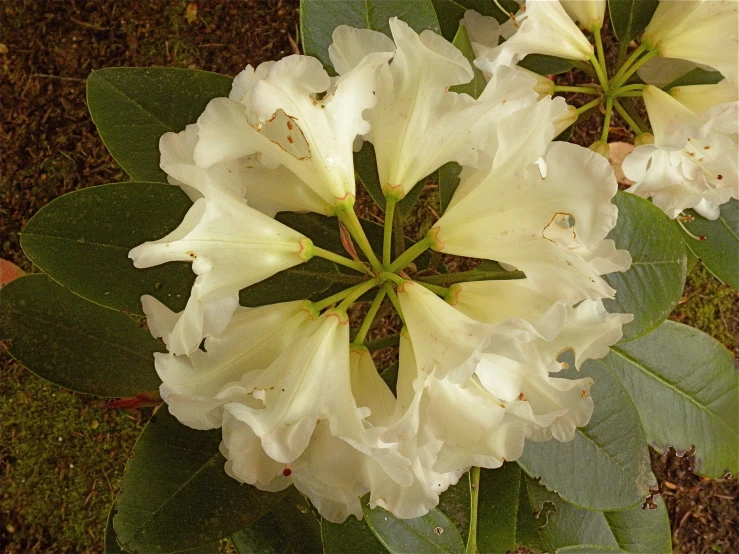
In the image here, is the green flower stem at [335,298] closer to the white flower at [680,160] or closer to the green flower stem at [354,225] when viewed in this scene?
the green flower stem at [354,225]

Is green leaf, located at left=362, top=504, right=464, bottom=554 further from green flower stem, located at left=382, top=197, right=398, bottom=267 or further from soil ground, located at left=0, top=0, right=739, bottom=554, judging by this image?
soil ground, located at left=0, top=0, right=739, bottom=554

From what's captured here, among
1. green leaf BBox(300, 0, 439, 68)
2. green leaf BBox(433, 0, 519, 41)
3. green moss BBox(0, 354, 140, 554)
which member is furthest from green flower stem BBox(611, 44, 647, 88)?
green moss BBox(0, 354, 140, 554)

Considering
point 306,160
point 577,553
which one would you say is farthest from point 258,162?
point 577,553

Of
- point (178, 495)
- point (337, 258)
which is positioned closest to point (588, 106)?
point (337, 258)

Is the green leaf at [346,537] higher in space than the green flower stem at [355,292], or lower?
lower

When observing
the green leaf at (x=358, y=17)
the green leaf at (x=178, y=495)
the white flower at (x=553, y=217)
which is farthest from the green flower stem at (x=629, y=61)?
the green leaf at (x=178, y=495)
